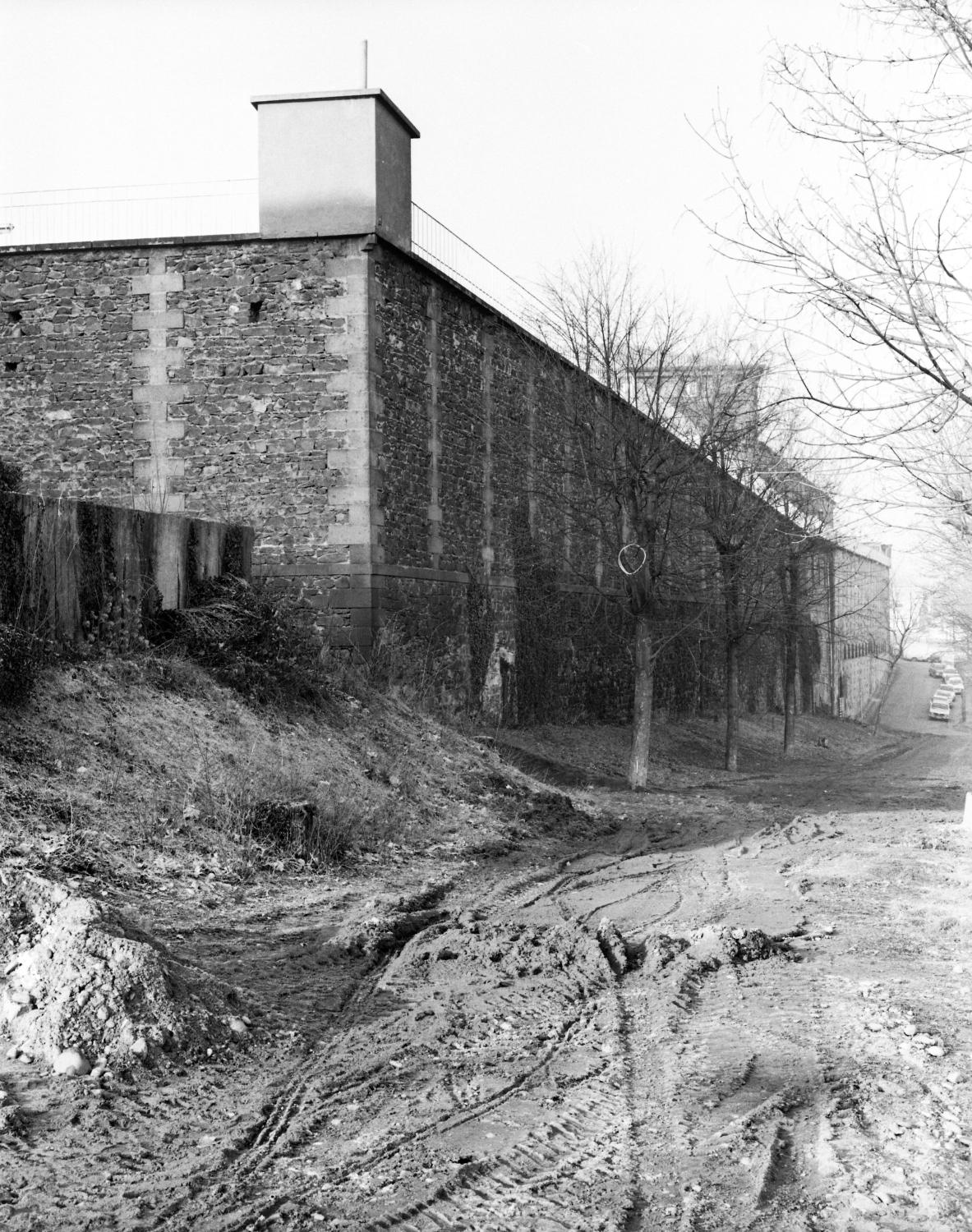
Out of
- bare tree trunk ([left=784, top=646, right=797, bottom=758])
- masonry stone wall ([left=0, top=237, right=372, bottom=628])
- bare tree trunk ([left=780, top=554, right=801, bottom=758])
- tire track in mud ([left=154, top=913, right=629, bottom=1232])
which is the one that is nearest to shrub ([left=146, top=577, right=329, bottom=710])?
masonry stone wall ([left=0, top=237, right=372, bottom=628])

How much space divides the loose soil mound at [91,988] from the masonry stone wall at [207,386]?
422 inches

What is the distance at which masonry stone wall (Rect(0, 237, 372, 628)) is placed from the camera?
15.7 metres

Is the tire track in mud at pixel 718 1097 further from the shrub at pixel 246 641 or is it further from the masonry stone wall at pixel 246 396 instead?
the masonry stone wall at pixel 246 396

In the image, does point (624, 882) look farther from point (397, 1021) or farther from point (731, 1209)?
point (731, 1209)

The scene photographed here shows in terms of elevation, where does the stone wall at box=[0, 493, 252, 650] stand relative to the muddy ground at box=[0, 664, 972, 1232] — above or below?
above

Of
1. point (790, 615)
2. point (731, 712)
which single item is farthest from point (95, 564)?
point (790, 615)

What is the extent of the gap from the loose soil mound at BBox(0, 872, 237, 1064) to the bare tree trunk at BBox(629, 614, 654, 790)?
43.5 ft

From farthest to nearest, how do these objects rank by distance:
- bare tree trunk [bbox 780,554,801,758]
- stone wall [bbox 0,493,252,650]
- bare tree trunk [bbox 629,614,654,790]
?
1. bare tree trunk [bbox 780,554,801,758]
2. bare tree trunk [bbox 629,614,654,790]
3. stone wall [bbox 0,493,252,650]

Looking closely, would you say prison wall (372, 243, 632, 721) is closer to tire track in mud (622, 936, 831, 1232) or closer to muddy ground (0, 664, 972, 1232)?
muddy ground (0, 664, 972, 1232)

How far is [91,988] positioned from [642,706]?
570 inches

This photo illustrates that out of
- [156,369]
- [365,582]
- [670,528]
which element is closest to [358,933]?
[365,582]

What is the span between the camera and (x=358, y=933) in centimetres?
692

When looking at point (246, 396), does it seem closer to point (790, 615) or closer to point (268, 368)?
point (268, 368)

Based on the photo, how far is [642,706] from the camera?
1856 centimetres
